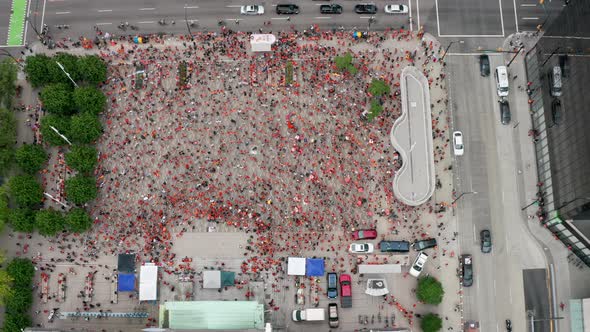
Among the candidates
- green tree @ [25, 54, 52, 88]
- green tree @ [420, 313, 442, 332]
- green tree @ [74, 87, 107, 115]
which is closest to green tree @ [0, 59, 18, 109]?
green tree @ [25, 54, 52, 88]

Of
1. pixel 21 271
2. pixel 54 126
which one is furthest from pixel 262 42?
pixel 21 271

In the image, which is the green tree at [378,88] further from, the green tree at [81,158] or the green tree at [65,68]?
the green tree at [65,68]

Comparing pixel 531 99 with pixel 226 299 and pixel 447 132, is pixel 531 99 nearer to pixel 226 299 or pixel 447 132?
pixel 447 132

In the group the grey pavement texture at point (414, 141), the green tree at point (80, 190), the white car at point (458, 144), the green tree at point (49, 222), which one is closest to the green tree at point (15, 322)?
the green tree at point (49, 222)

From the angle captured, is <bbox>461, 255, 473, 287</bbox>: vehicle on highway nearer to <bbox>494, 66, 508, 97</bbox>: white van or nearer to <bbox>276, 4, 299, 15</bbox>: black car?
<bbox>494, 66, 508, 97</bbox>: white van

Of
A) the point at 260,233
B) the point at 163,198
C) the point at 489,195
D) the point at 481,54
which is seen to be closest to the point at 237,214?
the point at 260,233
